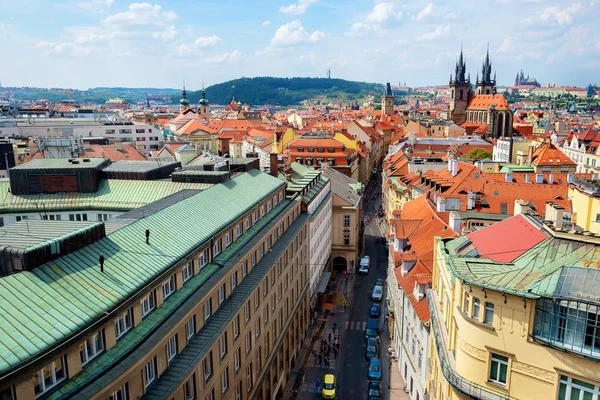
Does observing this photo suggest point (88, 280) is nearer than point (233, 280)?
Yes

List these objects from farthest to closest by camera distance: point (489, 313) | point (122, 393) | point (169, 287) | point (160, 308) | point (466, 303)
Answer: point (169, 287)
point (160, 308)
point (466, 303)
point (122, 393)
point (489, 313)

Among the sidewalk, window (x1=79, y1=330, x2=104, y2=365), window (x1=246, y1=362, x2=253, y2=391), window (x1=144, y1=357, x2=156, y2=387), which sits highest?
window (x1=79, y1=330, x2=104, y2=365)

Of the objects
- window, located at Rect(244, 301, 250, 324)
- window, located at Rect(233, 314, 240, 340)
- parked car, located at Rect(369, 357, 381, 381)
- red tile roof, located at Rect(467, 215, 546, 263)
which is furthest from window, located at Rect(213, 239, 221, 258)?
parked car, located at Rect(369, 357, 381, 381)

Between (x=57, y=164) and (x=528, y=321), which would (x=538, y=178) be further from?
(x=57, y=164)

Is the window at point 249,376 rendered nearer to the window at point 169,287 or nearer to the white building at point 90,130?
the window at point 169,287

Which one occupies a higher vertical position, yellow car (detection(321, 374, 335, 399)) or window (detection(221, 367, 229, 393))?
window (detection(221, 367, 229, 393))

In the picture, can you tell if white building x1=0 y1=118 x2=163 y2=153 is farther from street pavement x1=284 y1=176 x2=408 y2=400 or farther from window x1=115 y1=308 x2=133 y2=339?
window x1=115 y1=308 x2=133 y2=339

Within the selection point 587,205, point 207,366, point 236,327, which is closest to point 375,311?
point 236,327
